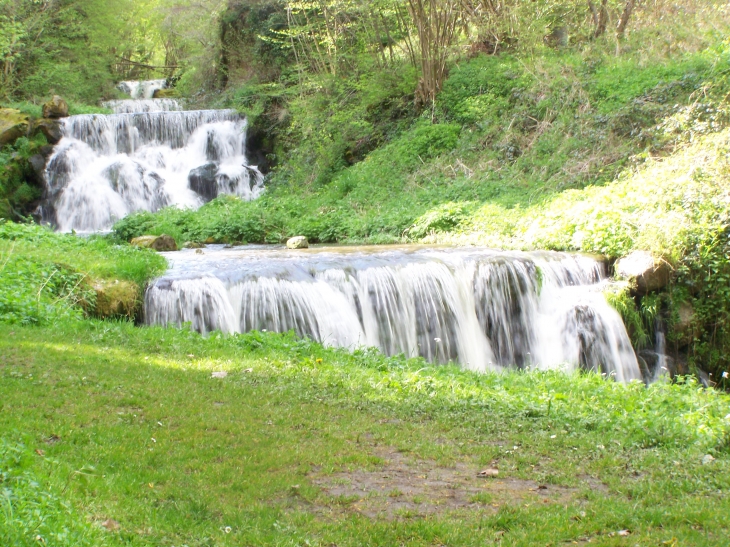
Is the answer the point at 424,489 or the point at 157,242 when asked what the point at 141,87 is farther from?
the point at 424,489

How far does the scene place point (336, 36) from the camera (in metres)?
25.8

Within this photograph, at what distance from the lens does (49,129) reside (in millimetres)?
23406

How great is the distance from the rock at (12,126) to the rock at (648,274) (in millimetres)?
19784

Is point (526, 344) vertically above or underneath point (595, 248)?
underneath

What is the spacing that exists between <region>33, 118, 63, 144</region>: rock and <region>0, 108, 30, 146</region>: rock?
0.31 meters

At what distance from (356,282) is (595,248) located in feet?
17.3

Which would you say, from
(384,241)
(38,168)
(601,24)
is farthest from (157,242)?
(601,24)

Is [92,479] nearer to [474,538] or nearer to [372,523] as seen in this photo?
[372,523]

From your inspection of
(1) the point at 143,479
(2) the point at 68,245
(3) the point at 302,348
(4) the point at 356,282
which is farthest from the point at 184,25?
(1) the point at 143,479

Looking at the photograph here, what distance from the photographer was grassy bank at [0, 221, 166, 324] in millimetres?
9219

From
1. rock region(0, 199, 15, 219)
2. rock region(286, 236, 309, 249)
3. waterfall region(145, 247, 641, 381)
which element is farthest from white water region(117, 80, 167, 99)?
waterfall region(145, 247, 641, 381)

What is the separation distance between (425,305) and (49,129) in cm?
1725

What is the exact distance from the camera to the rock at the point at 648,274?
41.7 feet

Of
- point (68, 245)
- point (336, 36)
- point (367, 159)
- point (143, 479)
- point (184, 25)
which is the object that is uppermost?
point (184, 25)
